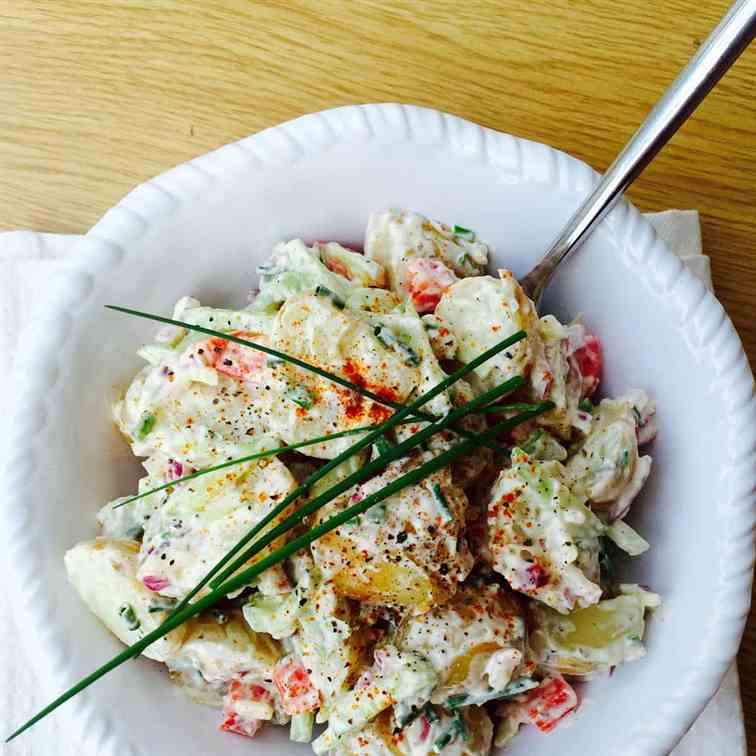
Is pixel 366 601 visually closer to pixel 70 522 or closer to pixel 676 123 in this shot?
pixel 70 522

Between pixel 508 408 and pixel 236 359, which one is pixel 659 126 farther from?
pixel 236 359

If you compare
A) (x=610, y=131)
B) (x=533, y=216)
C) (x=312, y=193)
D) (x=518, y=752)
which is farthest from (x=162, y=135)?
(x=518, y=752)

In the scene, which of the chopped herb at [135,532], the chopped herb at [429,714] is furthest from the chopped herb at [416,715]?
the chopped herb at [135,532]

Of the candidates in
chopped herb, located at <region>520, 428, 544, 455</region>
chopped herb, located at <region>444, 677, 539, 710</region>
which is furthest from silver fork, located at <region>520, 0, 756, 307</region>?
chopped herb, located at <region>444, 677, 539, 710</region>

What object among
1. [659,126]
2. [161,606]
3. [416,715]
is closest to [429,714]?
[416,715]

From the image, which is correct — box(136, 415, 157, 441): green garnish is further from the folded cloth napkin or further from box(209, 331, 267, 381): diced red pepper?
the folded cloth napkin

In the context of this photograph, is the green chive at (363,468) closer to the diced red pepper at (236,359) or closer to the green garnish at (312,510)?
the green garnish at (312,510)
